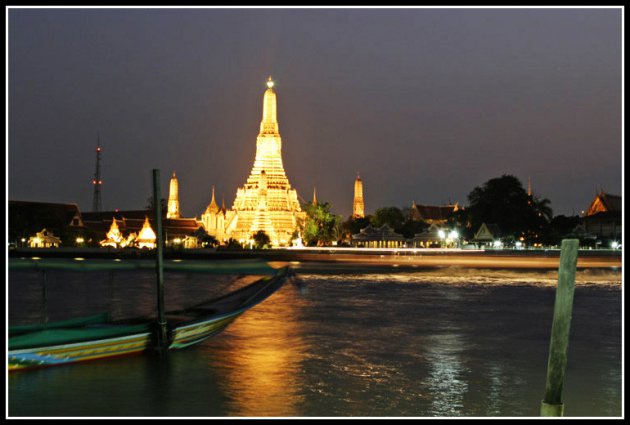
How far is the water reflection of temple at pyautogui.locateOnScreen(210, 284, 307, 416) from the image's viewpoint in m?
10.6

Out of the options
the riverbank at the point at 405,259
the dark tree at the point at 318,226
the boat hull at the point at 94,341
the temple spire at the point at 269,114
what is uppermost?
the temple spire at the point at 269,114

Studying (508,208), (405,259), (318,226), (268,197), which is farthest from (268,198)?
(405,259)

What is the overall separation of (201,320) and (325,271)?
24.4 metres

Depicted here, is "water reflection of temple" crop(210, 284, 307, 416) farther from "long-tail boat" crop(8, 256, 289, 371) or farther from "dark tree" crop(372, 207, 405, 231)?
"dark tree" crop(372, 207, 405, 231)

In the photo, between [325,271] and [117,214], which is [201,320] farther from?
[117,214]

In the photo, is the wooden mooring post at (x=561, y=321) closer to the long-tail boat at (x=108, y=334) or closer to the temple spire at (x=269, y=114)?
the long-tail boat at (x=108, y=334)

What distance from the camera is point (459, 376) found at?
1231 cm

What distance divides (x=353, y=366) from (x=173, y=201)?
10367 centimetres

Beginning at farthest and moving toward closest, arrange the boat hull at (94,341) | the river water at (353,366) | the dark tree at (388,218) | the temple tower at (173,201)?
the temple tower at (173,201) → the dark tree at (388,218) → the boat hull at (94,341) → the river water at (353,366)

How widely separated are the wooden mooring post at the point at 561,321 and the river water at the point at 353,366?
7.34ft

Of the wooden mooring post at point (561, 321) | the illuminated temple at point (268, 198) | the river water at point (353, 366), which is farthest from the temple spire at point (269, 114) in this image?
the wooden mooring post at point (561, 321)

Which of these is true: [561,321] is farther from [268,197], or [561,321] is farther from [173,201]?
[173,201]

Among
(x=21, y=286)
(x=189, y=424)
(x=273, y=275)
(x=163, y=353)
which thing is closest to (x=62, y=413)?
(x=189, y=424)

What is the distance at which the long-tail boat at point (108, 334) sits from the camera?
40.3 feet
